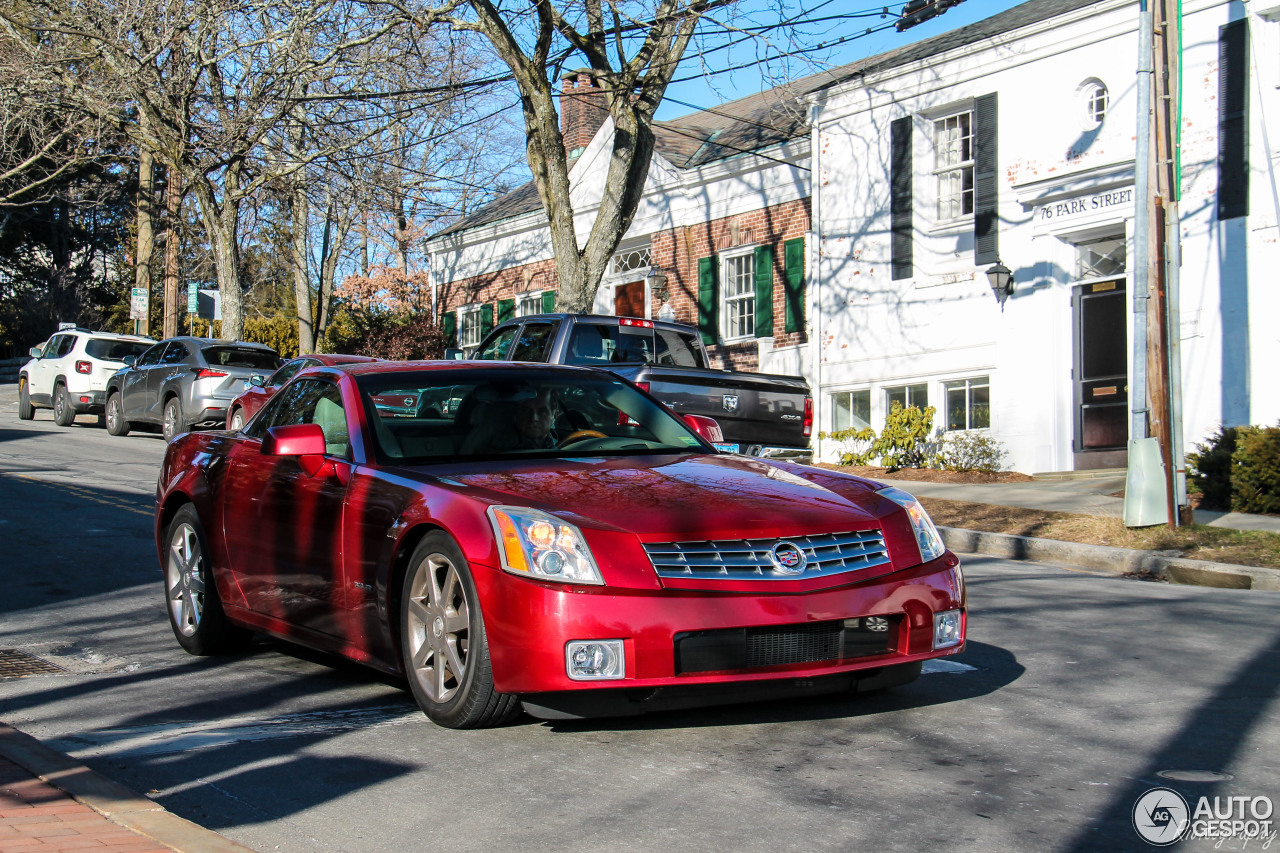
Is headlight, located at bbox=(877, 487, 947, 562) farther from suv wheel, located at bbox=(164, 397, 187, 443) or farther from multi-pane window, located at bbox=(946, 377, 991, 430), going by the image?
suv wheel, located at bbox=(164, 397, 187, 443)

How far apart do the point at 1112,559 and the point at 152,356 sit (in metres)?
17.3

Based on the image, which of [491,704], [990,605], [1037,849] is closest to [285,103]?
[990,605]

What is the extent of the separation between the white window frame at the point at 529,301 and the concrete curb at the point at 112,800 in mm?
26075

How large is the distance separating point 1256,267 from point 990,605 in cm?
911

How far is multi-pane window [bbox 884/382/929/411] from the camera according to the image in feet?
65.5

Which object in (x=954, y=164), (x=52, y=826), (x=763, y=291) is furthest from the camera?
(x=763, y=291)

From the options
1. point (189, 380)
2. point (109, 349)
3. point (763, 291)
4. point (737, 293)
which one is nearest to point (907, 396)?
point (763, 291)

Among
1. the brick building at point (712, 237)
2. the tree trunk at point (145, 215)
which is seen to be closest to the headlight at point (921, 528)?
the brick building at point (712, 237)

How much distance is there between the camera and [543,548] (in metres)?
4.58

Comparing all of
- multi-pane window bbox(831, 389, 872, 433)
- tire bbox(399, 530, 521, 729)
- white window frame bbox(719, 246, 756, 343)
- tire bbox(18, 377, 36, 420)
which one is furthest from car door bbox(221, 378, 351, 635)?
tire bbox(18, 377, 36, 420)

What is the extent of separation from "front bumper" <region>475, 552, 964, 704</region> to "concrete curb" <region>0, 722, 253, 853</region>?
1217mm

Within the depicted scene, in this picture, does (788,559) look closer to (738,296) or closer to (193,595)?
(193,595)

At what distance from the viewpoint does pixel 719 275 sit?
24.5 meters

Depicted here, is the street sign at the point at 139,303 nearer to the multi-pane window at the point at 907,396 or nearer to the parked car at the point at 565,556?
the multi-pane window at the point at 907,396
